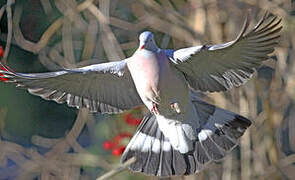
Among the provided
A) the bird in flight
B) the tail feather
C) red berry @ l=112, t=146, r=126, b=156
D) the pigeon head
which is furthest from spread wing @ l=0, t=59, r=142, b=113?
red berry @ l=112, t=146, r=126, b=156

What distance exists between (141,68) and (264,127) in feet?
4.31

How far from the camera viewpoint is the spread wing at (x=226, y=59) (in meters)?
2.11

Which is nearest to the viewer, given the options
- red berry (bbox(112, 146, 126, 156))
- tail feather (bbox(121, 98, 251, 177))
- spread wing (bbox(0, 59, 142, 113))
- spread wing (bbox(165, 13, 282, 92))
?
spread wing (bbox(165, 13, 282, 92))

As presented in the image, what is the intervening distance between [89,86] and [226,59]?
57cm

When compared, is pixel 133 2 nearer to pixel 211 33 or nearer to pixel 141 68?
pixel 211 33

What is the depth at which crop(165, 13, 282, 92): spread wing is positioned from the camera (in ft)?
6.91

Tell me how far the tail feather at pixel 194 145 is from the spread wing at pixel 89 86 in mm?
223

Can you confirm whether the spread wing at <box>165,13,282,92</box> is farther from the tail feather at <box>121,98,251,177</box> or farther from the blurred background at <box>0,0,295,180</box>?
the blurred background at <box>0,0,295,180</box>

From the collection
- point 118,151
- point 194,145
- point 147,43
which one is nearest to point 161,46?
point 118,151

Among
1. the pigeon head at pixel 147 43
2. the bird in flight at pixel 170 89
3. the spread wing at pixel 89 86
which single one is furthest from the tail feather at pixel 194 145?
the pigeon head at pixel 147 43

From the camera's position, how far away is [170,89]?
2283mm

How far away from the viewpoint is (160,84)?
2268mm

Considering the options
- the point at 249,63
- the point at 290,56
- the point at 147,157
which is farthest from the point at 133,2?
the point at 249,63

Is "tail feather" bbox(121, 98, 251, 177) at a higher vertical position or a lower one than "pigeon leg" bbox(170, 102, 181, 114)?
lower
